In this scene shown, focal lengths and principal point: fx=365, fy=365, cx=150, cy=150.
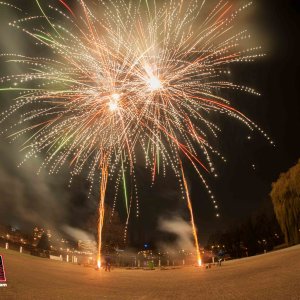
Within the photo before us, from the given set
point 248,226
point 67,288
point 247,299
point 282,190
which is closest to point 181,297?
point 247,299

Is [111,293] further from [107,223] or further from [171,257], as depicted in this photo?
[107,223]

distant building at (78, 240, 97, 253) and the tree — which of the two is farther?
distant building at (78, 240, 97, 253)

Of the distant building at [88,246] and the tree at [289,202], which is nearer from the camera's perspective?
the tree at [289,202]

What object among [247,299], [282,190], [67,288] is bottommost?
[247,299]

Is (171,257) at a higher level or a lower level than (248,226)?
lower

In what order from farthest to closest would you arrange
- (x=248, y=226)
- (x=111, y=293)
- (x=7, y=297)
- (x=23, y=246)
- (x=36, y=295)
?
1. (x=248, y=226)
2. (x=23, y=246)
3. (x=111, y=293)
4. (x=36, y=295)
5. (x=7, y=297)

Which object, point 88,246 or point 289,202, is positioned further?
point 88,246

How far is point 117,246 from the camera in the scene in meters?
48.2

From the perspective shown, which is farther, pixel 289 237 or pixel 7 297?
pixel 289 237

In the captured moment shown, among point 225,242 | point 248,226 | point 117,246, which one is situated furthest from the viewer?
point 225,242

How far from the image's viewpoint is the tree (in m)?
24.3

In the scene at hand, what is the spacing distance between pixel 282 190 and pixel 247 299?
1769cm

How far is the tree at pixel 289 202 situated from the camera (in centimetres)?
2434

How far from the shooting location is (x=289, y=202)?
24.9m
